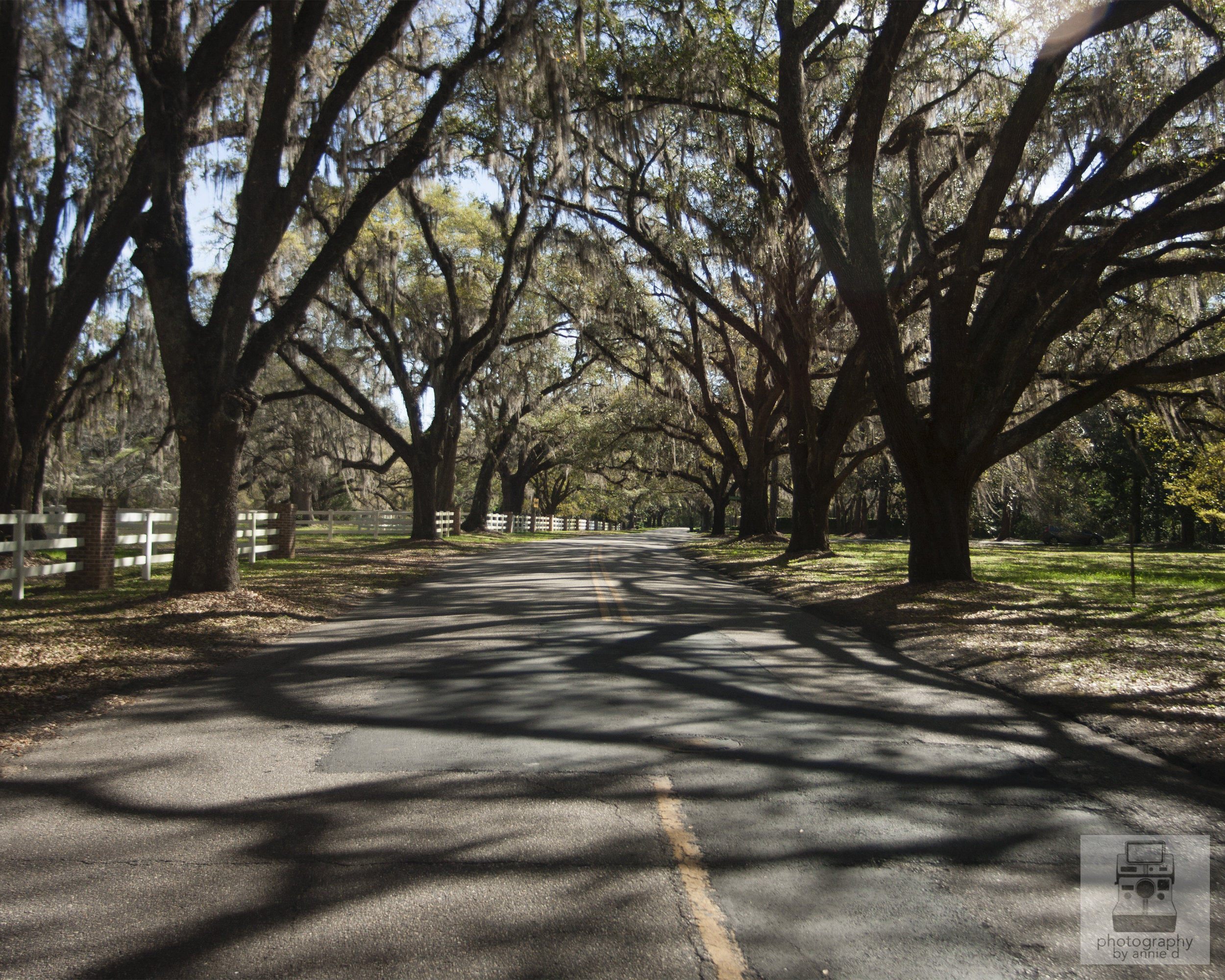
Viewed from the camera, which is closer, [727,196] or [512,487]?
[727,196]

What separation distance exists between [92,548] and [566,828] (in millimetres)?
11906

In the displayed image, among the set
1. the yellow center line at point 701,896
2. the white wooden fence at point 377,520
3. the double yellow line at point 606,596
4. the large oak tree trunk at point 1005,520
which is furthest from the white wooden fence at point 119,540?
the large oak tree trunk at point 1005,520

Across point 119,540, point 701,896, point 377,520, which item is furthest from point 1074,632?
point 377,520

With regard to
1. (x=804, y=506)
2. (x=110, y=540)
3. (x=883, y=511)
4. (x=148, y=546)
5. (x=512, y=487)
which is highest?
(x=512, y=487)

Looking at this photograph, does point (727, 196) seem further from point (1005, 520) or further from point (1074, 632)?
point (1005, 520)

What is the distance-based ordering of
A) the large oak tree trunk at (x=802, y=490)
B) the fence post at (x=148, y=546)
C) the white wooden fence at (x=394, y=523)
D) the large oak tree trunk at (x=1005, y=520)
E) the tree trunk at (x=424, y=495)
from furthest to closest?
the large oak tree trunk at (x=1005, y=520) → the white wooden fence at (x=394, y=523) → the tree trunk at (x=424, y=495) → the large oak tree trunk at (x=802, y=490) → the fence post at (x=148, y=546)

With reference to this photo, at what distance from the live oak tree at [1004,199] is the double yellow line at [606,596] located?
4902 mm

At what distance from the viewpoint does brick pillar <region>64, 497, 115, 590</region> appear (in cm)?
1311

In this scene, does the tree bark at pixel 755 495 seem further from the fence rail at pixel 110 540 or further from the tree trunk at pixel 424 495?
the fence rail at pixel 110 540

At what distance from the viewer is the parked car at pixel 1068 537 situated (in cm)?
4619

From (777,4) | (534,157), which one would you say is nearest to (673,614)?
(777,4)

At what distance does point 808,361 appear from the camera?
70.3 feet

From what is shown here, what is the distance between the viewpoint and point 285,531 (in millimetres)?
21094

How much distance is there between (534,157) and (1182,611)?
1566cm
